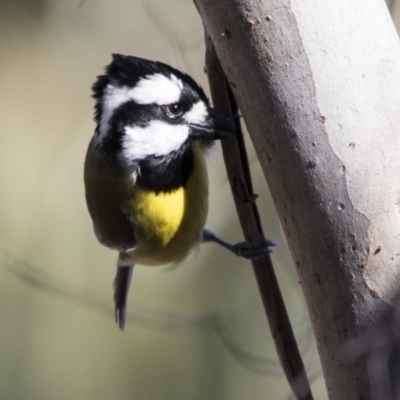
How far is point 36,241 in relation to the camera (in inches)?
84.3

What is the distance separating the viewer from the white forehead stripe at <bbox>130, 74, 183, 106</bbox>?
977 millimetres

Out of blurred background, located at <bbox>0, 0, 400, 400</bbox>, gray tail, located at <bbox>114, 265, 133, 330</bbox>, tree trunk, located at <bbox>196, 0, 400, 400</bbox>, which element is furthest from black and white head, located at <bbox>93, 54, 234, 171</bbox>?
blurred background, located at <bbox>0, 0, 400, 400</bbox>

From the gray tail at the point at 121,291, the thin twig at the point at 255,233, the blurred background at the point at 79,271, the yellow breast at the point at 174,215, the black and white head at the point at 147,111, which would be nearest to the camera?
the thin twig at the point at 255,233

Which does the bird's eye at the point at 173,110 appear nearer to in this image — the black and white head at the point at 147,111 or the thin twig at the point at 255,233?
the black and white head at the point at 147,111

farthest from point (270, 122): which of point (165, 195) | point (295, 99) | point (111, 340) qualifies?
point (111, 340)

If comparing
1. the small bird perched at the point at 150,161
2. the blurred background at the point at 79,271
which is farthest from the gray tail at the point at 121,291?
the blurred background at the point at 79,271

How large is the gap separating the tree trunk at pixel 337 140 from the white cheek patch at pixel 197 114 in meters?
0.35

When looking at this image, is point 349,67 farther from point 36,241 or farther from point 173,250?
point 36,241

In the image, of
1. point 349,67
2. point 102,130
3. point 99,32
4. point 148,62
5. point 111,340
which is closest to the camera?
point 349,67

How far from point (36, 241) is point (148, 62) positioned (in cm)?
128

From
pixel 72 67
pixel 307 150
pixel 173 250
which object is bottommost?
pixel 173 250

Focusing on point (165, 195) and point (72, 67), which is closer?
point (165, 195)

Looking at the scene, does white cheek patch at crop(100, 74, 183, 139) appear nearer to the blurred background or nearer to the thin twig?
the thin twig

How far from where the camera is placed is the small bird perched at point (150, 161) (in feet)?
3.24
